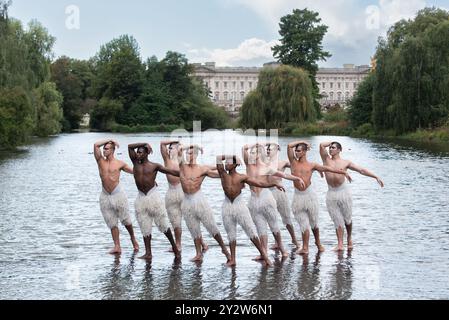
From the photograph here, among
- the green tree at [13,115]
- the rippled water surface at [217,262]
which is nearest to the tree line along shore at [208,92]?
the green tree at [13,115]

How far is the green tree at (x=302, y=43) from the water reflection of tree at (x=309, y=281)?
331ft

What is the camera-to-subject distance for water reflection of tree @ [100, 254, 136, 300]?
34.3 feet

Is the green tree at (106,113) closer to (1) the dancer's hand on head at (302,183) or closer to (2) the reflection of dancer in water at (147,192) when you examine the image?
(2) the reflection of dancer in water at (147,192)

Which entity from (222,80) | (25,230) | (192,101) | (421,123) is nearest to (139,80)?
(192,101)

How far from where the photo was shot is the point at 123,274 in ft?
38.9

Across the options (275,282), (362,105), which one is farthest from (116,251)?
(362,105)

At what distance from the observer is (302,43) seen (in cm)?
11244

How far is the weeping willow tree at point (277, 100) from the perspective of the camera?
84.4 meters

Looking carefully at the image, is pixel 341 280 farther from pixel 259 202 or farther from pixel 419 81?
pixel 419 81

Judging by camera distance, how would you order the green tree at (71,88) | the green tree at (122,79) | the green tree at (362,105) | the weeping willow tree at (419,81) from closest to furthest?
1. the weeping willow tree at (419,81)
2. the green tree at (362,105)
3. the green tree at (71,88)
4. the green tree at (122,79)

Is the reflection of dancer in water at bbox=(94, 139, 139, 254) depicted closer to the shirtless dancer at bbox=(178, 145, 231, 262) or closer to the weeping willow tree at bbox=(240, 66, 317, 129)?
the shirtless dancer at bbox=(178, 145, 231, 262)

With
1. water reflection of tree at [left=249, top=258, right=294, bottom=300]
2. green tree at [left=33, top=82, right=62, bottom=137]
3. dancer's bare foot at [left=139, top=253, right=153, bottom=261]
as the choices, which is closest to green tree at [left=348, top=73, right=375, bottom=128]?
green tree at [left=33, top=82, right=62, bottom=137]

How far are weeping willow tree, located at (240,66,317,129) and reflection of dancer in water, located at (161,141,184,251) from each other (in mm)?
70437
